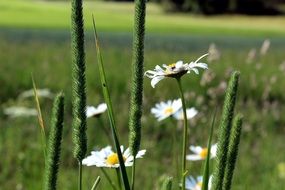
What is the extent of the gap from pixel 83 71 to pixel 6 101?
295 inches

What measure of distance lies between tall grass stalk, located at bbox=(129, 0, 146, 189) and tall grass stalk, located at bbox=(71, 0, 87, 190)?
0.28ft

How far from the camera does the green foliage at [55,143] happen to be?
34.1 inches

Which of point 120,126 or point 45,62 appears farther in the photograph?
point 45,62

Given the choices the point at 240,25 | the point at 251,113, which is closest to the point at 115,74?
the point at 251,113

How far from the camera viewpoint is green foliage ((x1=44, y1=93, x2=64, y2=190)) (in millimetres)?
866

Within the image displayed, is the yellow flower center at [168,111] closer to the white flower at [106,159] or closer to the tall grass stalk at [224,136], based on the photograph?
the white flower at [106,159]

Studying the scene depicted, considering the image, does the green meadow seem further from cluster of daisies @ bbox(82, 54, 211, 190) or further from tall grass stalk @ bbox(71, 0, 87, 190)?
tall grass stalk @ bbox(71, 0, 87, 190)

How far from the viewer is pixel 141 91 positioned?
0.96 metres

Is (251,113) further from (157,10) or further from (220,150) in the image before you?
(157,10)

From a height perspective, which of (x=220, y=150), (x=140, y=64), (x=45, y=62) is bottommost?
(x=45, y=62)

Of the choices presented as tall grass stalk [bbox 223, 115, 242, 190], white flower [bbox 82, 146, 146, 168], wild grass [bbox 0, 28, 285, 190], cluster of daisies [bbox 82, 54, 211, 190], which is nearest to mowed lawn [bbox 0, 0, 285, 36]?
wild grass [bbox 0, 28, 285, 190]

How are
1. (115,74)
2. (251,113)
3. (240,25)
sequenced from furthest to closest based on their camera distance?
(240,25)
(115,74)
(251,113)

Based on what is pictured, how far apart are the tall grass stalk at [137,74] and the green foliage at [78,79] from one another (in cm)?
9

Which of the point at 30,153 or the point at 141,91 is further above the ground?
the point at 141,91
